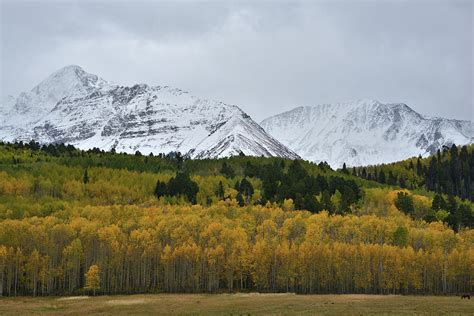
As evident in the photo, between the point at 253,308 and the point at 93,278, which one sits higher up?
the point at 253,308

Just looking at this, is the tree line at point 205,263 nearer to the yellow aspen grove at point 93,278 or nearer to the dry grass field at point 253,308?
the yellow aspen grove at point 93,278

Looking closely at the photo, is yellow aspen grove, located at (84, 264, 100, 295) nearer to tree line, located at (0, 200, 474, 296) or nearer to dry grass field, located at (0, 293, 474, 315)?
tree line, located at (0, 200, 474, 296)

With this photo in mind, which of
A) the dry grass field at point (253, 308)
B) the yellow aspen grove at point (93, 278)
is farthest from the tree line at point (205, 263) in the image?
the dry grass field at point (253, 308)

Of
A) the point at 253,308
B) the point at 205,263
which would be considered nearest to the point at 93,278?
the point at 205,263

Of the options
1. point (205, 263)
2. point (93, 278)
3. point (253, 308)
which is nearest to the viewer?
point (253, 308)

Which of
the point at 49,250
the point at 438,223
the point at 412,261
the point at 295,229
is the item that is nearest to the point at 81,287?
the point at 49,250

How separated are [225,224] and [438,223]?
224 feet

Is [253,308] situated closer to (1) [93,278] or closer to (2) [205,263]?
(1) [93,278]

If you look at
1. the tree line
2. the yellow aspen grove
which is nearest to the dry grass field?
the yellow aspen grove

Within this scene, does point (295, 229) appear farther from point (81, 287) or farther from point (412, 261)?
point (81, 287)

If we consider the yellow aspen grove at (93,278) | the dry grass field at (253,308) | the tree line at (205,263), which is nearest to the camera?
the dry grass field at (253,308)

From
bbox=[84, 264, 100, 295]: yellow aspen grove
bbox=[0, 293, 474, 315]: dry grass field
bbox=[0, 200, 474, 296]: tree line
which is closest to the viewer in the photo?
bbox=[0, 293, 474, 315]: dry grass field

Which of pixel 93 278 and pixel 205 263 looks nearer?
pixel 93 278

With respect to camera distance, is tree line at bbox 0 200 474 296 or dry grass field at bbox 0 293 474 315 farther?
tree line at bbox 0 200 474 296
